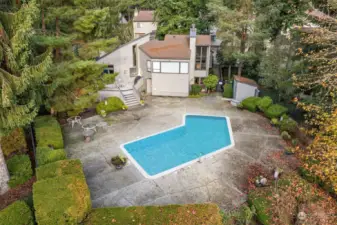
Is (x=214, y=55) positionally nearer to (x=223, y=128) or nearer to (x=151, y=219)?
(x=223, y=128)

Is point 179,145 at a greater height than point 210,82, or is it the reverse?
point 210,82

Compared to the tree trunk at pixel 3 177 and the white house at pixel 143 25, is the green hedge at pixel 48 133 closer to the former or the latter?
the tree trunk at pixel 3 177

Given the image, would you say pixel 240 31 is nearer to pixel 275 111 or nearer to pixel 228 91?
pixel 228 91

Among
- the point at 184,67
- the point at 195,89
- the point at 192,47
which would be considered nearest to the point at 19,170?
the point at 184,67

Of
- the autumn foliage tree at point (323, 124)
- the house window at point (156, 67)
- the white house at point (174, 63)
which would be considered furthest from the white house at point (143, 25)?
the autumn foliage tree at point (323, 124)

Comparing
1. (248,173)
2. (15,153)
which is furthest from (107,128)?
(248,173)

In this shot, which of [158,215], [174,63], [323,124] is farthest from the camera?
[174,63]
